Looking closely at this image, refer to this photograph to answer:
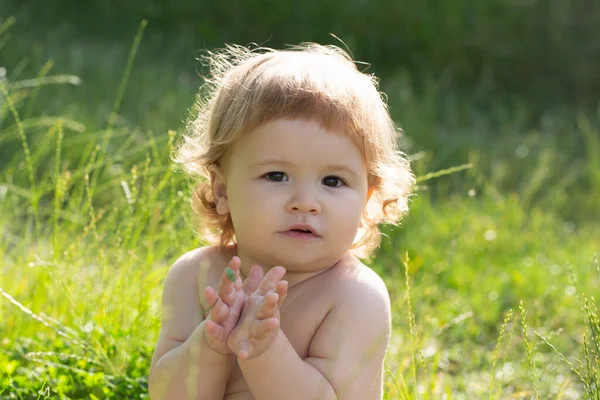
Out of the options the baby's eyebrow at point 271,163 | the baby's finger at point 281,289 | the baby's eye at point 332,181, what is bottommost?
the baby's finger at point 281,289

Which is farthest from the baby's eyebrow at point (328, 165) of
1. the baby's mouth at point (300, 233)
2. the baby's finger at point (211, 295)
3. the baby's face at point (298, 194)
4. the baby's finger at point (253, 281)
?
the baby's finger at point (211, 295)

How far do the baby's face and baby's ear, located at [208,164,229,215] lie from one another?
6.2 inches

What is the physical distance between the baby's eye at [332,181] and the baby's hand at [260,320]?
34 cm

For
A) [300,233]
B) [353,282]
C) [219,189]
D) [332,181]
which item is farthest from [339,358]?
[219,189]

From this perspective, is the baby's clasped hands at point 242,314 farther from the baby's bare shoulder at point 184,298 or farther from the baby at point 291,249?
the baby's bare shoulder at point 184,298

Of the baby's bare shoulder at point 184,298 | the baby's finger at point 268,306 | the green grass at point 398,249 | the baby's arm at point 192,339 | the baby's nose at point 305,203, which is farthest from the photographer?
the green grass at point 398,249

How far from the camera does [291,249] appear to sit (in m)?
2.23

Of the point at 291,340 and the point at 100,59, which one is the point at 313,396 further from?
the point at 100,59

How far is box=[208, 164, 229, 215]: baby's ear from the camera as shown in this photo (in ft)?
8.05

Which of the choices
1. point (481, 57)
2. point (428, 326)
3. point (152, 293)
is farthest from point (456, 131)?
point (152, 293)

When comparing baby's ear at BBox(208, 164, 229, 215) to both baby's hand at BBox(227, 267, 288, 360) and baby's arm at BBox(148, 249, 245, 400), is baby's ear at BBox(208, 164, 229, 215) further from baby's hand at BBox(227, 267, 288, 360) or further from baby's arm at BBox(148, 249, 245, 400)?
baby's hand at BBox(227, 267, 288, 360)

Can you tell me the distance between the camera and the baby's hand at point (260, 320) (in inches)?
77.7

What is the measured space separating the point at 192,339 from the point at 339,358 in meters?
0.35

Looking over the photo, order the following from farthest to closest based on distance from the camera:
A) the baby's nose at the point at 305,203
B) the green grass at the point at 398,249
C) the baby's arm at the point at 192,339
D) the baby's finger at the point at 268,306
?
the green grass at the point at 398,249
the baby's nose at the point at 305,203
the baby's arm at the point at 192,339
the baby's finger at the point at 268,306
